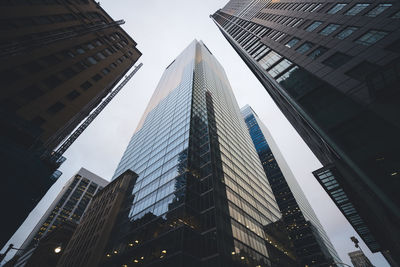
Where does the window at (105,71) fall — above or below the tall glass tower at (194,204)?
above

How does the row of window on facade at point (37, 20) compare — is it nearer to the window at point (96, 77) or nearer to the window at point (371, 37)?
the window at point (96, 77)

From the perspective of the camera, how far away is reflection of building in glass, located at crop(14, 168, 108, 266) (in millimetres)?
120438

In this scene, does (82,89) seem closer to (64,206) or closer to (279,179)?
(279,179)

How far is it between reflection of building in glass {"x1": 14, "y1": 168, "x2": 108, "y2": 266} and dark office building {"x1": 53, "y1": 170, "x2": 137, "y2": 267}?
86.1 m

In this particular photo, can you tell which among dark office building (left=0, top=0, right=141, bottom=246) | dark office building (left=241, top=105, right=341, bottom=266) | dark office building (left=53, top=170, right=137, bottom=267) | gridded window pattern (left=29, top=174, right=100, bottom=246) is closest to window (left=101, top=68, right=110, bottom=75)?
dark office building (left=0, top=0, right=141, bottom=246)

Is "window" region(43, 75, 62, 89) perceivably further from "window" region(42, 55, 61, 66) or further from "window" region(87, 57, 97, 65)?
"window" region(87, 57, 97, 65)

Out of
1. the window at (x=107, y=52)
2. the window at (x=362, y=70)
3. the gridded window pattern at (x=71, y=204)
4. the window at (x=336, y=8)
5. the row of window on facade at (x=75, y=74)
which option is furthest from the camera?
the gridded window pattern at (x=71, y=204)

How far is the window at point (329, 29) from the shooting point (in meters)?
23.3

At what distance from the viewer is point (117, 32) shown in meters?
44.8

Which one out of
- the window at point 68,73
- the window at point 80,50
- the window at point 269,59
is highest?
the window at point 80,50

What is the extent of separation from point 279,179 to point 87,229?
336 feet

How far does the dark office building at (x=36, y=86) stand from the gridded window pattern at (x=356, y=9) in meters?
36.9

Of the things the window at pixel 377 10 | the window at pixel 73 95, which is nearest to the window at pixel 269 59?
the window at pixel 377 10

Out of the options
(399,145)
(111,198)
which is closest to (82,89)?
(111,198)
